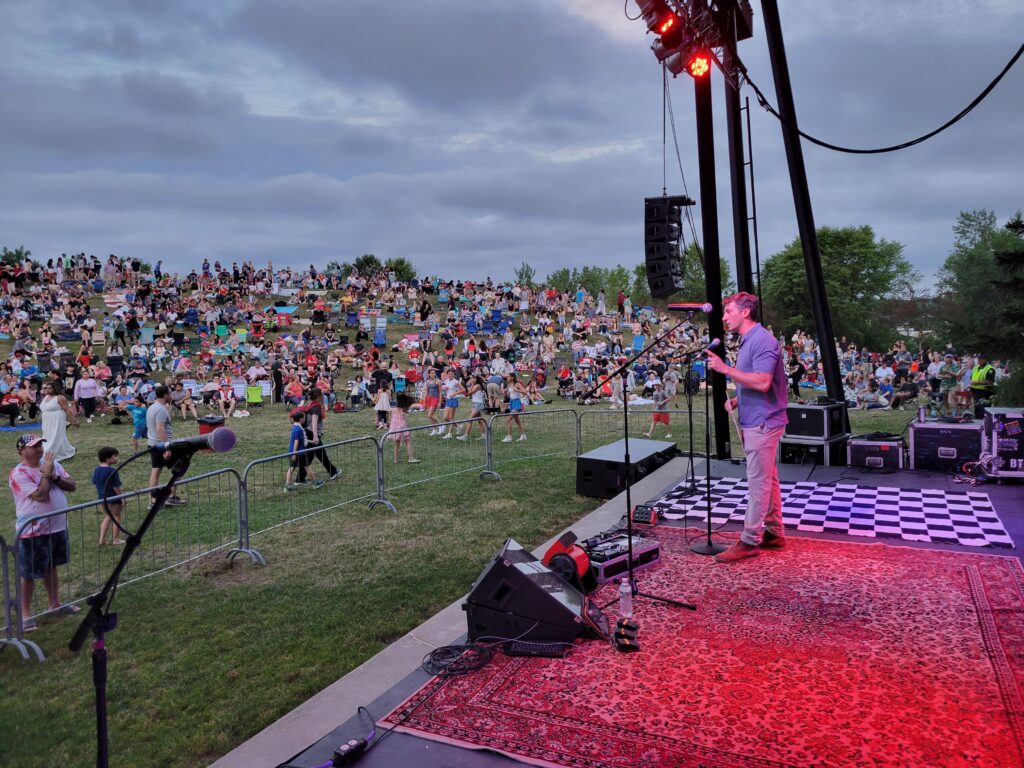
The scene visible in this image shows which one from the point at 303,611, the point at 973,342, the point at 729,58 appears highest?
the point at 729,58

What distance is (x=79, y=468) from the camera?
1229cm

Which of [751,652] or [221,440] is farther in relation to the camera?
[751,652]

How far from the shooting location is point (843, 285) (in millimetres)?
48094

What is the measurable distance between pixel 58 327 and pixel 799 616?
92.7ft

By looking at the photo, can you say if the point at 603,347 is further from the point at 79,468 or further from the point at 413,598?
the point at 413,598

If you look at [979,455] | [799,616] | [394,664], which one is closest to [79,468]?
[394,664]

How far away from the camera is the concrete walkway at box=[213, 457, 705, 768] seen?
3.22 metres

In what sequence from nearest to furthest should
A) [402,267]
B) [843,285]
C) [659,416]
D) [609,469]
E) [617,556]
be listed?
[617,556], [609,469], [659,416], [843,285], [402,267]

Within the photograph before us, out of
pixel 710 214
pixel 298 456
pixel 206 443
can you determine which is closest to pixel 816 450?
pixel 710 214

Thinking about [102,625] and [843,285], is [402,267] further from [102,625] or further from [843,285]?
[102,625]

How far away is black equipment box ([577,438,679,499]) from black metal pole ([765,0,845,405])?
10.1 feet

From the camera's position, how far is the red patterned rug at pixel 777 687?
2.97 metres

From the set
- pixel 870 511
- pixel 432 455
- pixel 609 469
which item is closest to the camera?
pixel 870 511

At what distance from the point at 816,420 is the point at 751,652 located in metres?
6.51
